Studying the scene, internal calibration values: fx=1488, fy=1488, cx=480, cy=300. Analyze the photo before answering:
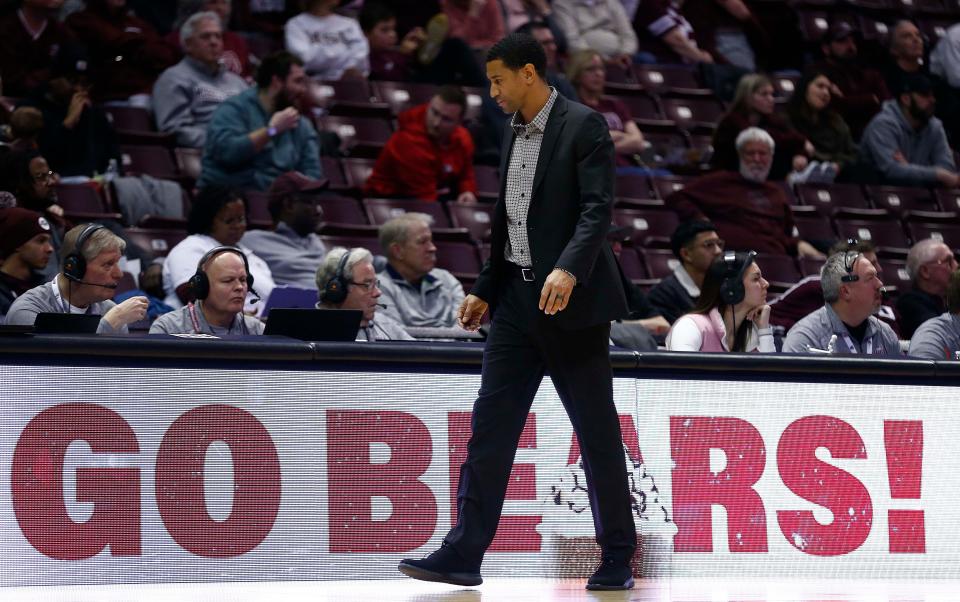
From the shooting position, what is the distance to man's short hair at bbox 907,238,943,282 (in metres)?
8.23

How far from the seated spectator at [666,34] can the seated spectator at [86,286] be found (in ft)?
24.7

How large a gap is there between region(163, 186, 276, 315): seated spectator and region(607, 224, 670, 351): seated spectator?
1.72 metres

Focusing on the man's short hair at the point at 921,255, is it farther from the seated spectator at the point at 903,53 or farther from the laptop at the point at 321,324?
the seated spectator at the point at 903,53

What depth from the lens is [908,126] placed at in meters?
11.5

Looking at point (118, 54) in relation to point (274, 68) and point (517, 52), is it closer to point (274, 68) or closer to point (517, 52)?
point (274, 68)

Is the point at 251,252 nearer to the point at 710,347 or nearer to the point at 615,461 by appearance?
the point at 710,347

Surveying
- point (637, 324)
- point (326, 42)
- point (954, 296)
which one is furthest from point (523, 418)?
point (326, 42)

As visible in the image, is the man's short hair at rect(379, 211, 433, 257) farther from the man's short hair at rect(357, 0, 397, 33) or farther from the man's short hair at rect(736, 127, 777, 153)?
the man's short hair at rect(357, 0, 397, 33)

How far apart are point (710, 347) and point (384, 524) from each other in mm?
1734

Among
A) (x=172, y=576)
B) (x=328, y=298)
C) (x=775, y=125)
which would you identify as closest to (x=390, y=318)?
(x=328, y=298)

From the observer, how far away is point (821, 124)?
11273 mm

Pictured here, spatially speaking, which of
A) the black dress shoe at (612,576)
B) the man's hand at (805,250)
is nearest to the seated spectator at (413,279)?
the black dress shoe at (612,576)

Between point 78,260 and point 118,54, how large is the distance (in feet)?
13.9

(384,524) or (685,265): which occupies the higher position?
(685,265)
